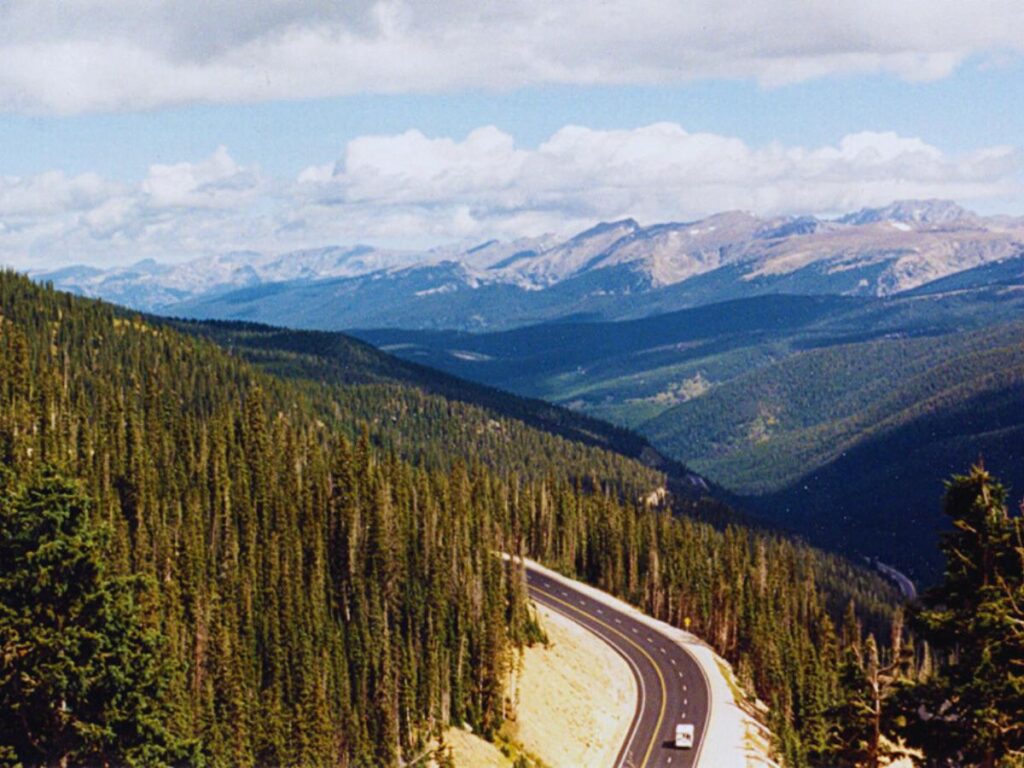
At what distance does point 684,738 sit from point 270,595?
46.8m

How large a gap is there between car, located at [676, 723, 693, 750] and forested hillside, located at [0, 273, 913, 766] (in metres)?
9.41

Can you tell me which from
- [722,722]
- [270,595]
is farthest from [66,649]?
[722,722]

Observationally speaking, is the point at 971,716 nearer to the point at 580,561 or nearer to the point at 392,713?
the point at 392,713

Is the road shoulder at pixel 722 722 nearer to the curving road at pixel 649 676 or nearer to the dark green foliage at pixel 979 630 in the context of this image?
the curving road at pixel 649 676

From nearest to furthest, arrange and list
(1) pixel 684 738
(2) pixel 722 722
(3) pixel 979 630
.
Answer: (3) pixel 979 630 → (1) pixel 684 738 → (2) pixel 722 722

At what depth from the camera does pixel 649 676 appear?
128625 mm

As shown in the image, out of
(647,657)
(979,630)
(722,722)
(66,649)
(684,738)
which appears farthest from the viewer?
(647,657)

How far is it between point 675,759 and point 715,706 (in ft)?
56.5

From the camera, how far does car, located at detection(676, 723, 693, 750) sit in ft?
351

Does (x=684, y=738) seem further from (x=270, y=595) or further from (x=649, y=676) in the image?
(x=270, y=595)

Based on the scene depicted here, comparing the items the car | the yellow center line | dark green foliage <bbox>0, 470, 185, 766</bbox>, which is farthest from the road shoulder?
dark green foliage <bbox>0, 470, 185, 766</bbox>

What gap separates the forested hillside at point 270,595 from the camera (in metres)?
63.4

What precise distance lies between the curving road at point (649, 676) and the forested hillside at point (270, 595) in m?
9.29

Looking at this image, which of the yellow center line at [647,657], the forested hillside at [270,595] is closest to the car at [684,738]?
the yellow center line at [647,657]
